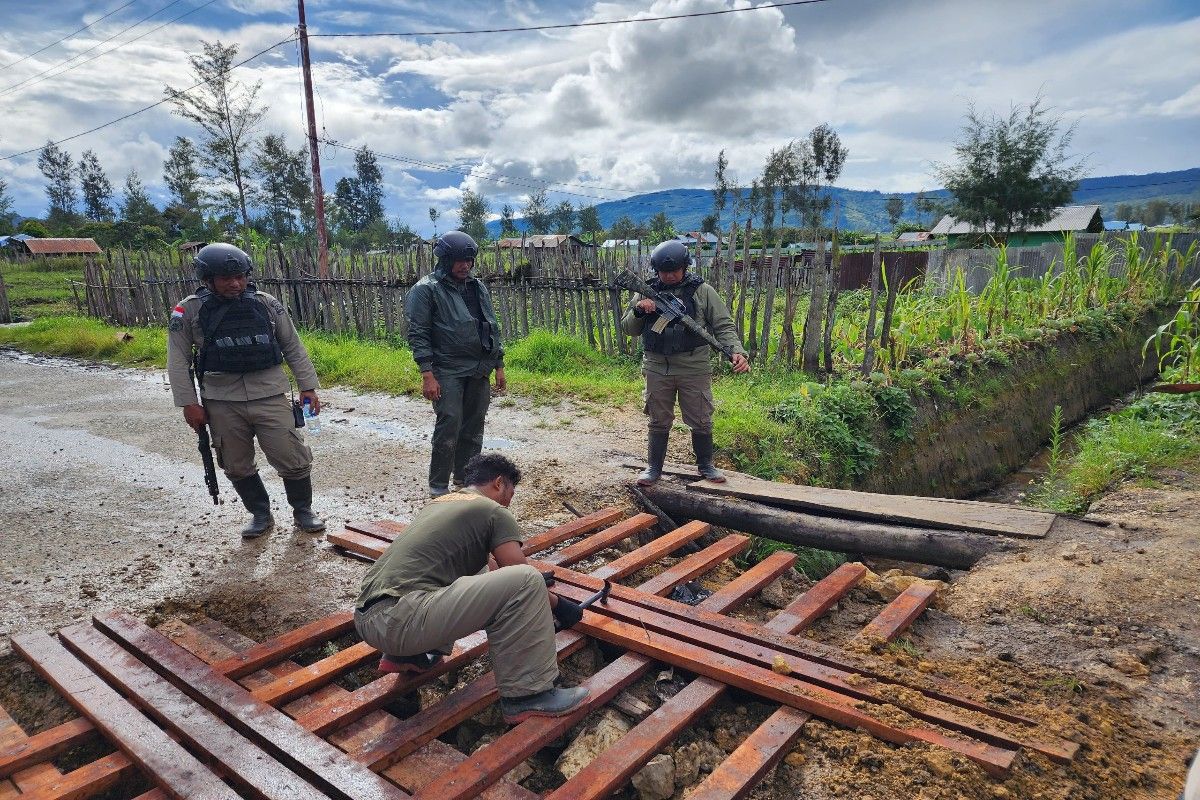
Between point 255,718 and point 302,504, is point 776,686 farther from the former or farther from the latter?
point 302,504

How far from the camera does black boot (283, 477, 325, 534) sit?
414 centimetres

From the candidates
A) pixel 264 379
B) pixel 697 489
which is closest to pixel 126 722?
pixel 264 379

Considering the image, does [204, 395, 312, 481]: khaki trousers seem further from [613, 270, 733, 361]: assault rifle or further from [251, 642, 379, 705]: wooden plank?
[613, 270, 733, 361]: assault rifle

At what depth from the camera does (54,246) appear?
40906 mm

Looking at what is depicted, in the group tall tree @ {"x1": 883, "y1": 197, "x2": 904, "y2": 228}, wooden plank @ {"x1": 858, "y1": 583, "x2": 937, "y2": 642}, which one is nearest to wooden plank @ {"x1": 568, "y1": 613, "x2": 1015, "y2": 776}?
wooden plank @ {"x1": 858, "y1": 583, "x2": 937, "y2": 642}

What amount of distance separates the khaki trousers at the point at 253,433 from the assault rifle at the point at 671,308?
2236 mm

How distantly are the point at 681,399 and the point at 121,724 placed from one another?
3336 millimetres

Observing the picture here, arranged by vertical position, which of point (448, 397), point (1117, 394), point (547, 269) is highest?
point (547, 269)

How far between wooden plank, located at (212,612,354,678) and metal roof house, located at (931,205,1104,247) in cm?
2419

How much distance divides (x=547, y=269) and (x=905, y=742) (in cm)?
788

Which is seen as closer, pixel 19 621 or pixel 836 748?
pixel 836 748

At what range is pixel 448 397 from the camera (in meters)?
4.36

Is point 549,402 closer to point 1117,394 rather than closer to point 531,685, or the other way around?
point 531,685

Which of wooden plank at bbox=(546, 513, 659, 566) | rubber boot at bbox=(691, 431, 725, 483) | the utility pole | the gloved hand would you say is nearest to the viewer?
the gloved hand
